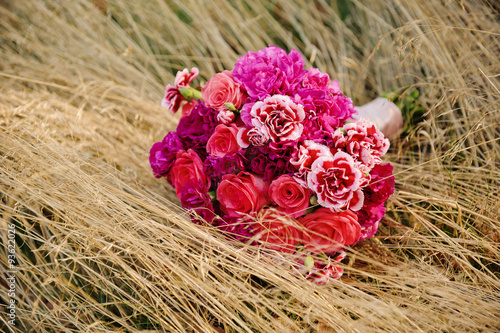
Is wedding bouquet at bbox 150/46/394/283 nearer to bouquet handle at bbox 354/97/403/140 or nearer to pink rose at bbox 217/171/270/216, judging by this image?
pink rose at bbox 217/171/270/216

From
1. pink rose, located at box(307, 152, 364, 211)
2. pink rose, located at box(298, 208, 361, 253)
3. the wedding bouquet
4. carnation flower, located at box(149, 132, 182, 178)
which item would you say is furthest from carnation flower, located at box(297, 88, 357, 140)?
carnation flower, located at box(149, 132, 182, 178)

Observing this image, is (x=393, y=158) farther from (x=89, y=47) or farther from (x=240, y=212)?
(x=89, y=47)

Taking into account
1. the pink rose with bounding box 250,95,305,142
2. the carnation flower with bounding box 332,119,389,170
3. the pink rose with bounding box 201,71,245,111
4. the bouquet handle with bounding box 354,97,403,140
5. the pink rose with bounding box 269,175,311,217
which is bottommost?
the bouquet handle with bounding box 354,97,403,140

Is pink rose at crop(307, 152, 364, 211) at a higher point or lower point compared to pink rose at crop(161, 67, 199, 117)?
lower

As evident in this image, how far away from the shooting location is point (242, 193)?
1073mm

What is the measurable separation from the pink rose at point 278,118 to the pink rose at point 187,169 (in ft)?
0.82

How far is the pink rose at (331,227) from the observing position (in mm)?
1062

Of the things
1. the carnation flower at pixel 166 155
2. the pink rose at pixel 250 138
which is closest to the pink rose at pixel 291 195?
the pink rose at pixel 250 138

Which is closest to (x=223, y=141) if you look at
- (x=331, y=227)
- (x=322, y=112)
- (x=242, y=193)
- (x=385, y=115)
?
(x=242, y=193)

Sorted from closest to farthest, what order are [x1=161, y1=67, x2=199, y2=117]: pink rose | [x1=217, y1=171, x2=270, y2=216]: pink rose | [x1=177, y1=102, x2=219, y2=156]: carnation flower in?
[x1=217, y1=171, x2=270, y2=216]: pink rose → [x1=177, y1=102, x2=219, y2=156]: carnation flower → [x1=161, y1=67, x2=199, y2=117]: pink rose

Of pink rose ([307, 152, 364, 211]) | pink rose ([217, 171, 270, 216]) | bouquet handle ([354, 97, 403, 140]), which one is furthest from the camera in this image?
bouquet handle ([354, 97, 403, 140])

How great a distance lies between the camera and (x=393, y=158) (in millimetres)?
1744

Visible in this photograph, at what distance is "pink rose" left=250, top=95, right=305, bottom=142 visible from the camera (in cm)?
102

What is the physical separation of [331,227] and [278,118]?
36cm
